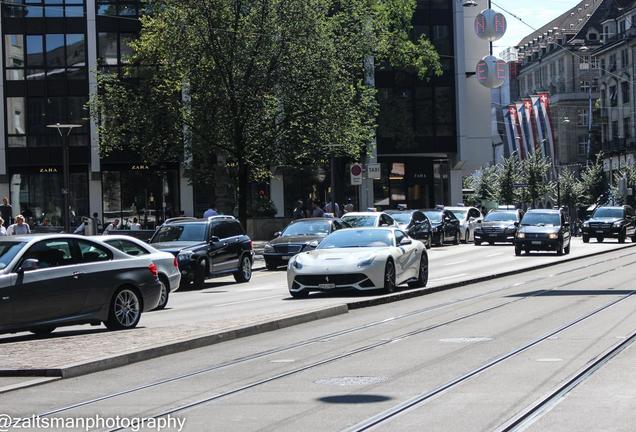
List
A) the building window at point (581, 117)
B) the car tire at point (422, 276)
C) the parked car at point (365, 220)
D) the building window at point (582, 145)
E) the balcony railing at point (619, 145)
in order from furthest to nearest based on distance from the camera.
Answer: the building window at point (582, 145)
the building window at point (581, 117)
the balcony railing at point (619, 145)
the parked car at point (365, 220)
the car tire at point (422, 276)

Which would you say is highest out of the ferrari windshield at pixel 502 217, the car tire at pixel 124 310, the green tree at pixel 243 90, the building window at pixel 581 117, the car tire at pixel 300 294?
the building window at pixel 581 117

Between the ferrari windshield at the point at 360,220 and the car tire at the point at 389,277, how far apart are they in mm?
14847

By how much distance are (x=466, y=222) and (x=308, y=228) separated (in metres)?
20.5

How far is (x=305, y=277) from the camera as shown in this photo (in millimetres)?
21234

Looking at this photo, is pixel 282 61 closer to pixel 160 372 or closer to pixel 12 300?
pixel 12 300

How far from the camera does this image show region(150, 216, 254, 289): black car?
27.1 metres

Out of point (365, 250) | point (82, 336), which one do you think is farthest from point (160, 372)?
point (365, 250)

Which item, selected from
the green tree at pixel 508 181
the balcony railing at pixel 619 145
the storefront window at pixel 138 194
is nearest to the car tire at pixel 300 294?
the storefront window at pixel 138 194

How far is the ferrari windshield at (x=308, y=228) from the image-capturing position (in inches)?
1314

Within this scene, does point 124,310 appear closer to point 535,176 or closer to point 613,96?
point 535,176

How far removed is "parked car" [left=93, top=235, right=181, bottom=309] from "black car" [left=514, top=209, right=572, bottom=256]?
21.1 meters

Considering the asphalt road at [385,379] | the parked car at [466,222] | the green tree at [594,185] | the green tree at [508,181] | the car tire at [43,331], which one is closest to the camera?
the asphalt road at [385,379]

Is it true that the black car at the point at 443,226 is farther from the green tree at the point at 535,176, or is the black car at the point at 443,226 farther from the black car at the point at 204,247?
the green tree at the point at 535,176

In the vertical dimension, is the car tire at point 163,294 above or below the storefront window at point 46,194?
below
